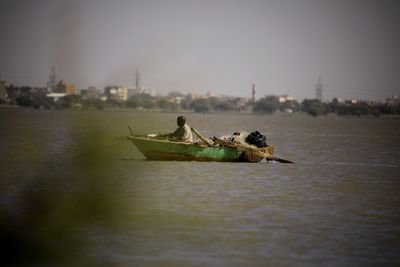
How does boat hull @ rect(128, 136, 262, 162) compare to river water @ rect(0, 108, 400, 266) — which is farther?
boat hull @ rect(128, 136, 262, 162)

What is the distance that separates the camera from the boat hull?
27250mm

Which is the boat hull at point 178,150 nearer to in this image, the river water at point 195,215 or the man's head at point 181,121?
the river water at point 195,215

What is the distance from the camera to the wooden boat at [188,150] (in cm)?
2727

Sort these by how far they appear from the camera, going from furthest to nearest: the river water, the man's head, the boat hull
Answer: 1. the boat hull
2. the man's head
3. the river water

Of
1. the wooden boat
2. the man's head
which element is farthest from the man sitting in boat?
the wooden boat

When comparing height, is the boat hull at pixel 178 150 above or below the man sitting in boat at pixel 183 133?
below

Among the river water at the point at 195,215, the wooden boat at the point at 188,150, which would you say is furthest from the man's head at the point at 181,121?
the river water at the point at 195,215

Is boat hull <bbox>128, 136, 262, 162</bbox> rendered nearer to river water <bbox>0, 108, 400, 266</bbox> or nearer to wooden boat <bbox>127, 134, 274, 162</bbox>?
wooden boat <bbox>127, 134, 274, 162</bbox>

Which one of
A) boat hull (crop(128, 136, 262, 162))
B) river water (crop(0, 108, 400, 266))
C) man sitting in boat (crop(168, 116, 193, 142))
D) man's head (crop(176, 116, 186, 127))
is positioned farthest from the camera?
boat hull (crop(128, 136, 262, 162))

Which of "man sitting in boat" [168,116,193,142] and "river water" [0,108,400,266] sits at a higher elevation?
"man sitting in boat" [168,116,193,142]

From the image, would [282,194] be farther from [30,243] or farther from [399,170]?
[399,170]

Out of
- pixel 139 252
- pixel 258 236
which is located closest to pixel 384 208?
pixel 258 236

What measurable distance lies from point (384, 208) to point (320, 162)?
1554 centimetres

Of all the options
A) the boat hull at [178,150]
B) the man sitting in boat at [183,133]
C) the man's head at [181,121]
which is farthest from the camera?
the boat hull at [178,150]
